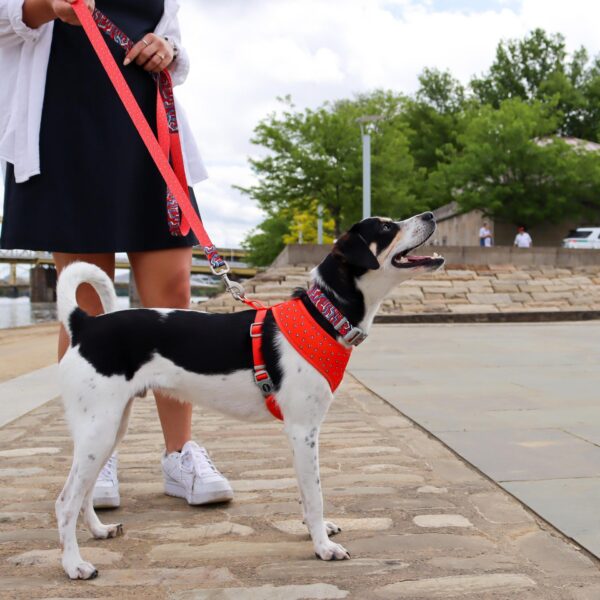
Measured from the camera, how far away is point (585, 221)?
38000mm

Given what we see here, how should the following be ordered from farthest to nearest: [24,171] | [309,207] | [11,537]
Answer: [309,207]
[24,171]
[11,537]

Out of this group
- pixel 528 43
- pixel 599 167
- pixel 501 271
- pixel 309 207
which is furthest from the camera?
pixel 528 43

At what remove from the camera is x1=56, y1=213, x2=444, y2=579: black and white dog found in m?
2.45

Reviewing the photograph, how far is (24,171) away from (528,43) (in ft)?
206

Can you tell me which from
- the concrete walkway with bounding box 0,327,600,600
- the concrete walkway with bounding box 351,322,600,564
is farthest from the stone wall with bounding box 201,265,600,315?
the concrete walkway with bounding box 0,327,600,600

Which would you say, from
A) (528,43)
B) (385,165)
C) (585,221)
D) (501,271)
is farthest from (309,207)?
(528,43)

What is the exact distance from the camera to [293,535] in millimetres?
2711

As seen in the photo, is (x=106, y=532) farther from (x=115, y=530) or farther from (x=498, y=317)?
(x=498, y=317)

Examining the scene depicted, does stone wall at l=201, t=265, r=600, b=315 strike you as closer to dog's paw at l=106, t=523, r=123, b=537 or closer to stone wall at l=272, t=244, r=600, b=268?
stone wall at l=272, t=244, r=600, b=268

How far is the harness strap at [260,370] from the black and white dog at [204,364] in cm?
2

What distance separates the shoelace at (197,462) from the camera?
306 centimetres

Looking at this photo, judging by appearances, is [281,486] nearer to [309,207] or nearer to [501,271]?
[501,271]

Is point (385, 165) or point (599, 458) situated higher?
point (385, 165)

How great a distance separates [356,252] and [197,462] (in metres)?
1.25
